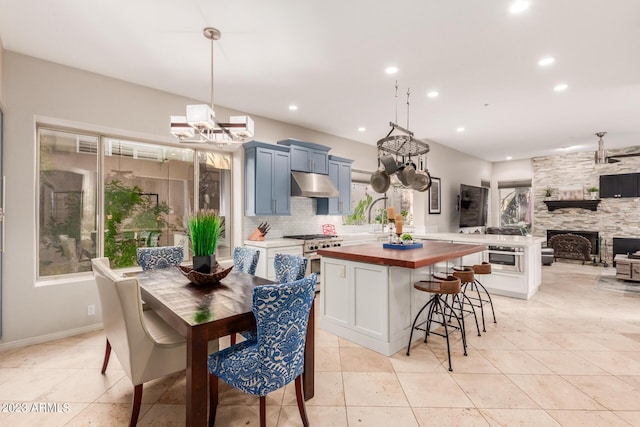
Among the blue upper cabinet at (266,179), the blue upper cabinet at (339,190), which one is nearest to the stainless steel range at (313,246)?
the blue upper cabinet at (266,179)

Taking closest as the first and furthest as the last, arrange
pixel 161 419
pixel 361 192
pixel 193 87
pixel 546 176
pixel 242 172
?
pixel 161 419, pixel 193 87, pixel 242 172, pixel 361 192, pixel 546 176

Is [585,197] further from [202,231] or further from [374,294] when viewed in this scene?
[202,231]

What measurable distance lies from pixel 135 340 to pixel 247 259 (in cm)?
157

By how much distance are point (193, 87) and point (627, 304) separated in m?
6.81

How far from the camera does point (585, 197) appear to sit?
8500 mm

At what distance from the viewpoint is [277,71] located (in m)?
3.50

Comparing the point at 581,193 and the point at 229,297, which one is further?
the point at 581,193

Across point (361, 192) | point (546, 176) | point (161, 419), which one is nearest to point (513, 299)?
point (361, 192)

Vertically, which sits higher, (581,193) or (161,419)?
(581,193)

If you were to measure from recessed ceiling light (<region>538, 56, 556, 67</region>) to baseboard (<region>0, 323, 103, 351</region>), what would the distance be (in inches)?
226

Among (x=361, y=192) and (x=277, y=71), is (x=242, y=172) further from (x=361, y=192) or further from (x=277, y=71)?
(x=361, y=192)

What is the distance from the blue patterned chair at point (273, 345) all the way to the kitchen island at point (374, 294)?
1272mm

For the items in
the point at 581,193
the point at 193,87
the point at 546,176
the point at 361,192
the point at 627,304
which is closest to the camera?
the point at 193,87

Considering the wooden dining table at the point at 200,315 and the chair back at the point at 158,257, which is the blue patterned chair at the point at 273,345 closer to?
the wooden dining table at the point at 200,315
